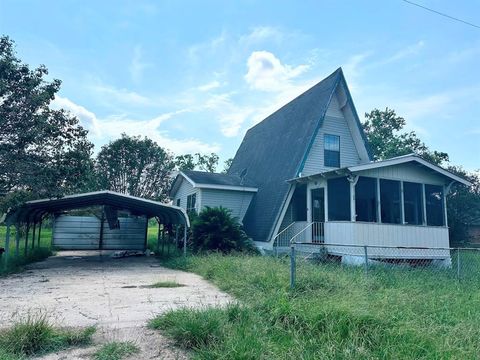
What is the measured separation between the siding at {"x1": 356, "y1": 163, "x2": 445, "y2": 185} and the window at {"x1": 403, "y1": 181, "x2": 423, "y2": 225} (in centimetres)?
37

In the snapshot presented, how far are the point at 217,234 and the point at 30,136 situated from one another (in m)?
6.66

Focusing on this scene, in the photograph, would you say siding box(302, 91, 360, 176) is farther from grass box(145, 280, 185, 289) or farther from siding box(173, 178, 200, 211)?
grass box(145, 280, 185, 289)

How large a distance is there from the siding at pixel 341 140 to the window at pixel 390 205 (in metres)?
2.53

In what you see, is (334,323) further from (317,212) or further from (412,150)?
(412,150)

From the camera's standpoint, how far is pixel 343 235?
10688 mm

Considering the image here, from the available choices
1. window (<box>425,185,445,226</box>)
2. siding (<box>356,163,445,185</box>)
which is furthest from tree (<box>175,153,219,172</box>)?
siding (<box>356,163,445,185</box>)

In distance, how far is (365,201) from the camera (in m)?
12.2

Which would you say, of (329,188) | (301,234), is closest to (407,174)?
(329,188)

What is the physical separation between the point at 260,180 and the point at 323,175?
15.8ft

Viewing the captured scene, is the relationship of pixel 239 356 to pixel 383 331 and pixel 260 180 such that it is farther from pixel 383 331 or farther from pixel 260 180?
pixel 260 180

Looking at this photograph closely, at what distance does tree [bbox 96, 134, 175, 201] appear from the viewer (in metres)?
23.8

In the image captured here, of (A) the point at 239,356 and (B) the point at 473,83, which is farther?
(B) the point at 473,83

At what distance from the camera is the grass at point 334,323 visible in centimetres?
340

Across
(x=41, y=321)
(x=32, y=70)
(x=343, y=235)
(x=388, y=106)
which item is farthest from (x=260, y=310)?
(x=388, y=106)
